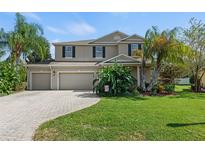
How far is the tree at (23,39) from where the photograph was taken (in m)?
23.2

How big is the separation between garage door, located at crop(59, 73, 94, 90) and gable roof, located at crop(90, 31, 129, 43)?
5609 mm

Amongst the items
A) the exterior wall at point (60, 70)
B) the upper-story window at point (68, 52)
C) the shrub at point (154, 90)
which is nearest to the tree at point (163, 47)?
the shrub at point (154, 90)

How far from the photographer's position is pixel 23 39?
2364 cm

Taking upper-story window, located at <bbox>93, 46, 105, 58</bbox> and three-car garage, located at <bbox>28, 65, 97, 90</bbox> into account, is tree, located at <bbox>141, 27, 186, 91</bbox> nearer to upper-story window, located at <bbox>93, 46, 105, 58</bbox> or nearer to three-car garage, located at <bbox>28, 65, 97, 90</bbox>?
three-car garage, located at <bbox>28, 65, 97, 90</bbox>

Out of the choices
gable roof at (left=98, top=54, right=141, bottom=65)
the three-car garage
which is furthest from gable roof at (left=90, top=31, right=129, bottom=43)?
gable roof at (left=98, top=54, right=141, bottom=65)

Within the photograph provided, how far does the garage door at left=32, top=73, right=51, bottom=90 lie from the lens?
83.9 feet

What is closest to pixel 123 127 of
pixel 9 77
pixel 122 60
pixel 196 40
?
pixel 9 77

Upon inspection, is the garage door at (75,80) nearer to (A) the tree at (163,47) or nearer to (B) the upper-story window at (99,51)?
(B) the upper-story window at (99,51)

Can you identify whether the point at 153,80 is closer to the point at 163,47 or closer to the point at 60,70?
the point at 163,47

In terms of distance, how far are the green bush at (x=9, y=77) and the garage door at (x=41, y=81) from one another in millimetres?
1969

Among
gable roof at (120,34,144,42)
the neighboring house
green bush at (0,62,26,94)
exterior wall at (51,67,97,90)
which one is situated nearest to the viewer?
green bush at (0,62,26,94)
